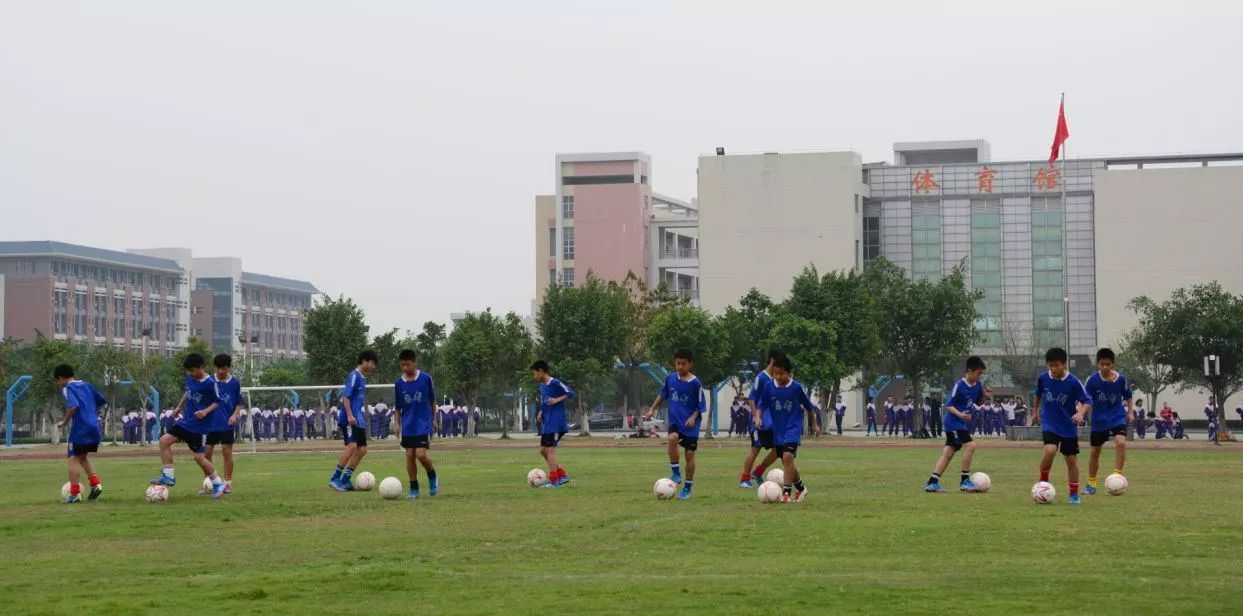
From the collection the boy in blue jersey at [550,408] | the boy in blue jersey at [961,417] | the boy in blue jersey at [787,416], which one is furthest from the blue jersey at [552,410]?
the boy in blue jersey at [961,417]

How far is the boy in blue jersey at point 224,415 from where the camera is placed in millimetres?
23281

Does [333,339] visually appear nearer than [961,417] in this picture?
No

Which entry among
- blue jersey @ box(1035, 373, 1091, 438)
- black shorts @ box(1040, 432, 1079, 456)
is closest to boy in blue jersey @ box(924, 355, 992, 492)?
blue jersey @ box(1035, 373, 1091, 438)

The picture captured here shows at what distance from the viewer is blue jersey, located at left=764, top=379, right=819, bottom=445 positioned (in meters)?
21.1

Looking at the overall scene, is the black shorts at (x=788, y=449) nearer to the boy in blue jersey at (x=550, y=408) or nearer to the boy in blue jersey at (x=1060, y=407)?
the boy in blue jersey at (x=1060, y=407)

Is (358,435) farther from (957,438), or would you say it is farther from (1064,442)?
(1064,442)

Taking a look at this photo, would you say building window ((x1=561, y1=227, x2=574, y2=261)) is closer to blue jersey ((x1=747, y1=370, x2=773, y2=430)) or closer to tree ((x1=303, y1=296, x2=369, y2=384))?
tree ((x1=303, y1=296, x2=369, y2=384))

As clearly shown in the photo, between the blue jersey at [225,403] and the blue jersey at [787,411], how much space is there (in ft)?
27.2

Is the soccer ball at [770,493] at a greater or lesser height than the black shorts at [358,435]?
lesser

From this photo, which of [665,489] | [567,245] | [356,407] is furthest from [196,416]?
[567,245]

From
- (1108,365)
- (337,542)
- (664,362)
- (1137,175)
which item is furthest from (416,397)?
(1137,175)

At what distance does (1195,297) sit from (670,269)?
6990cm

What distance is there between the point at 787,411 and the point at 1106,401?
515 cm

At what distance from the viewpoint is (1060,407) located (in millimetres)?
21594
